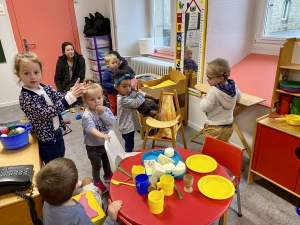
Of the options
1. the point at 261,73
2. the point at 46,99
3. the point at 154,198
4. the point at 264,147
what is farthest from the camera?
the point at 261,73

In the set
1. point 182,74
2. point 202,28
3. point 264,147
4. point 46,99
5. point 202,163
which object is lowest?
point 264,147

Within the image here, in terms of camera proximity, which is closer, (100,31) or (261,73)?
(261,73)

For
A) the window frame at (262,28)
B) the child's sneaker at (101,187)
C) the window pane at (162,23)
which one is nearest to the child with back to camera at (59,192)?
the child's sneaker at (101,187)

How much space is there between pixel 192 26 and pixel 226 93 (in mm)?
1230

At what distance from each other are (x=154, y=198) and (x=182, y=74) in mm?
2140

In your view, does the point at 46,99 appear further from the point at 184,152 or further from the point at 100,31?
the point at 100,31

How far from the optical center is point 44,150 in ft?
5.32

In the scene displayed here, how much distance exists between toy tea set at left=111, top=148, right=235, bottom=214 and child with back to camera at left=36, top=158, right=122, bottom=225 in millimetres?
335

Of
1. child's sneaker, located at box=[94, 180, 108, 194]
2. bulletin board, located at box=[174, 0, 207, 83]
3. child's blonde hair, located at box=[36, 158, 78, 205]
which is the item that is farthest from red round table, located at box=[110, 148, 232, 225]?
bulletin board, located at box=[174, 0, 207, 83]

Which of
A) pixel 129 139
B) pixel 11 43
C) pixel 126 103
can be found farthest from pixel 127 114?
pixel 11 43

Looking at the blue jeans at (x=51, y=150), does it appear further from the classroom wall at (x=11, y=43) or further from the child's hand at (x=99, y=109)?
the classroom wall at (x=11, y=43)

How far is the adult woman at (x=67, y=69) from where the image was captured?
3623 millimetres

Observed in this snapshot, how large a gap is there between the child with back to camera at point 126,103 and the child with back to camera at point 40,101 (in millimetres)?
570

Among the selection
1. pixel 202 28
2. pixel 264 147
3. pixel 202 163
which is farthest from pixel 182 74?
pixel 202 163
